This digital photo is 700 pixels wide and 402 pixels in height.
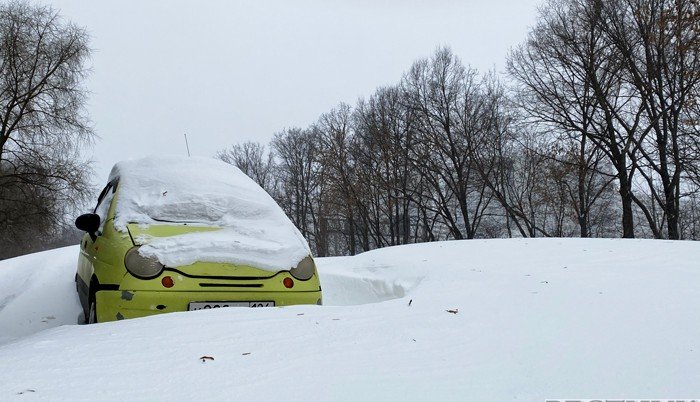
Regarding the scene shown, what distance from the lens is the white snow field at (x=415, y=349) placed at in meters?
1.75

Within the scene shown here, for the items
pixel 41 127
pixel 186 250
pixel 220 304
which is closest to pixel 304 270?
pixel 220 304

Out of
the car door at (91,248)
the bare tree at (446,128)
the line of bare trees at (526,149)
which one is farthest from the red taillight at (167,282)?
the bare tree at (446,128)

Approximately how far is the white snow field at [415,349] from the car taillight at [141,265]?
46 centimetres

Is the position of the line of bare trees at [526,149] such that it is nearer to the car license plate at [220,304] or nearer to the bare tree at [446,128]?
the bare tree at [446,128]

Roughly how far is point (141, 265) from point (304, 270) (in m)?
1.19

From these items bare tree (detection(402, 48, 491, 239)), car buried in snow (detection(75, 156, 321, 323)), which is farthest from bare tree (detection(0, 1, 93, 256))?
bare tree (detection(402, 48, 491, 239))

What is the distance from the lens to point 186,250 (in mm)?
3291

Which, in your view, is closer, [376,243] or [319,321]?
[319,321]

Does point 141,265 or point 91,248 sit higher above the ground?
point 91,248

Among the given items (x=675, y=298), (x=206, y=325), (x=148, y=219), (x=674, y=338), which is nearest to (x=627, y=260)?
(x=675, y=298)

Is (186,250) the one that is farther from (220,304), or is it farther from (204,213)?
(204,213)

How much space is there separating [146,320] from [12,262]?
17.7ft

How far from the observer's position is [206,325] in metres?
2.48

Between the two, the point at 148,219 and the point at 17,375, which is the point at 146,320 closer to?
the point at 17,375
